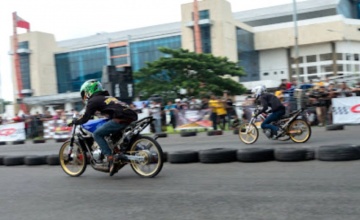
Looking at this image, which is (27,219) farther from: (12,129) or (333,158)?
(12,129)

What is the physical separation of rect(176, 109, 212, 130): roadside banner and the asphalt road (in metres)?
10.6

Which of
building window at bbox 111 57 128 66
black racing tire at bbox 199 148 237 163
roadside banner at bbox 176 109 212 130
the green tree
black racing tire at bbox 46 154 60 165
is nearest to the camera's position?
black racing tire at bbox 199 148 237 163

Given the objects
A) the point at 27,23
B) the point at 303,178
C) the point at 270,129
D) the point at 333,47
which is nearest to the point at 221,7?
the point at 333,47

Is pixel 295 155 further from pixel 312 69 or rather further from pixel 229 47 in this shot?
pixel 312 69

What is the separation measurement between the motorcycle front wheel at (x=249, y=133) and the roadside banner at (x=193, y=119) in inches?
258

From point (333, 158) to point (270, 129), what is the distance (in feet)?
12.6

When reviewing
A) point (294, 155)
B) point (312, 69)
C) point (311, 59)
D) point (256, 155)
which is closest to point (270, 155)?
point (256, 155)

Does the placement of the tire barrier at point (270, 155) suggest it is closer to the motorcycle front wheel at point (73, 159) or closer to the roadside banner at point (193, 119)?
the motorcycle front wheel at point (73, 159)

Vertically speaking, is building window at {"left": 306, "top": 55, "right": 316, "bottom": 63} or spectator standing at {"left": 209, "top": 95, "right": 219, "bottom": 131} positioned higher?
building window at {"left": 306, "top": 55, "right": 316, "bottom": 63}

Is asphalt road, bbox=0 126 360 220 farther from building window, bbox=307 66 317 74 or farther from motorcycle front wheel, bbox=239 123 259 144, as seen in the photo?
building window, bbox=307 66 317 74

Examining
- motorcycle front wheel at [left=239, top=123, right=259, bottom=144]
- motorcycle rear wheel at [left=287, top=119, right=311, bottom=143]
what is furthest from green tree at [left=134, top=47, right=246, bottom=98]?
motorcycle rear wheel at [left=287, top=119, right=311, bottom=143]

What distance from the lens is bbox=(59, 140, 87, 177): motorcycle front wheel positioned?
8164 mm

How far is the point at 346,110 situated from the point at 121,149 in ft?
37.0

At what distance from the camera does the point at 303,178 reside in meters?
6.42
